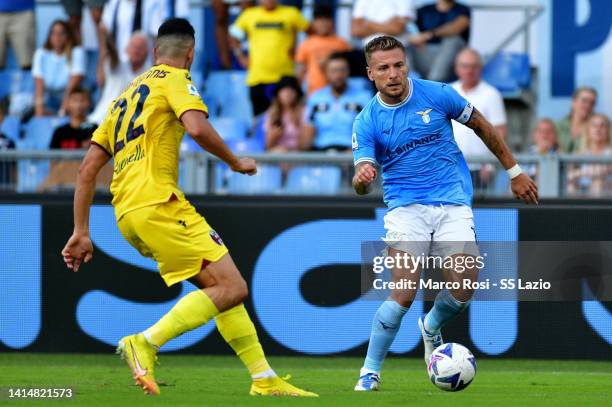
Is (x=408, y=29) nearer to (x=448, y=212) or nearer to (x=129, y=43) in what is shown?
(x=129, y=43)

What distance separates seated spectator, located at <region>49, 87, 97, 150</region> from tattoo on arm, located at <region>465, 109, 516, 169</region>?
17.8ft

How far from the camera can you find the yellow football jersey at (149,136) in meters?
7.21

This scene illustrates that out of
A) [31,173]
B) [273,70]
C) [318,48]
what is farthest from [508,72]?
[31,173]

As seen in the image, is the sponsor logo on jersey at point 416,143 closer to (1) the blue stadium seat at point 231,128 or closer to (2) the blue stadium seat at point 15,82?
(1) the blue stadium seat at point 231,128

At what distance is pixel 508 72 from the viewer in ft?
48.8

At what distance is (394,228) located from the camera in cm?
817

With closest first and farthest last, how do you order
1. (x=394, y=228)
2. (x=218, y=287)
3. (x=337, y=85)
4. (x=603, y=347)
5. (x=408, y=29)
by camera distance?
(x=218, y=287)
(x=394, y=228)
(x=603, y=347)
(x=337, y=85)
(x=408, y=29)

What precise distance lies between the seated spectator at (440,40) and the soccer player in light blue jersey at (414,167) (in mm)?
6123

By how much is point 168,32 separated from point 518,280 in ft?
15.2

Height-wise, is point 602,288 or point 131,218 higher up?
point 131,218

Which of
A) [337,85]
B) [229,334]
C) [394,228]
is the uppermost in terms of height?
[337,85]

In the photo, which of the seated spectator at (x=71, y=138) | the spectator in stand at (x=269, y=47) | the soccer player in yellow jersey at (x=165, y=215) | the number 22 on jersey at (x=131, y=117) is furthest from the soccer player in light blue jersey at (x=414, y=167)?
the spectator in stand at (x=269, y=47)

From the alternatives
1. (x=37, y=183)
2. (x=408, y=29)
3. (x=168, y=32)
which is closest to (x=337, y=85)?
(x=408, y=29)

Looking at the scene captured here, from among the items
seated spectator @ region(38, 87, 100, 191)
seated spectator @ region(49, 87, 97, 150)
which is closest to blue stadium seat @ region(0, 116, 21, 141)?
seated spectator @ region(38, 87, 100, 191)
